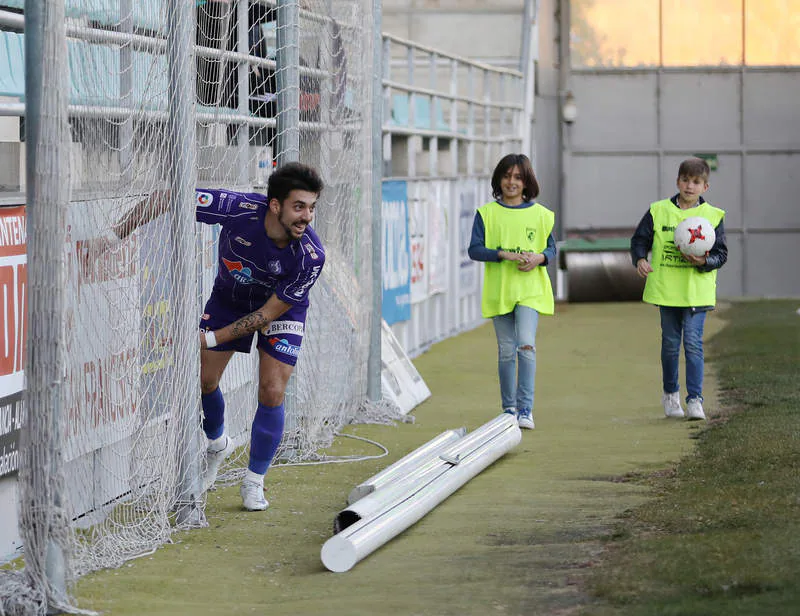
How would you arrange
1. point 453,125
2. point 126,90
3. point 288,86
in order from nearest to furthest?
point 126,90 → point 288,86 → point 453,125

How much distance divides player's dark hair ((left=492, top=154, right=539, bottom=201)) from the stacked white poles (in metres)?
1.58

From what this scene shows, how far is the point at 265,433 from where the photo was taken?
6480 millimetres

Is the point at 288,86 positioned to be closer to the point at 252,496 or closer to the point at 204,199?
the point at 204,199

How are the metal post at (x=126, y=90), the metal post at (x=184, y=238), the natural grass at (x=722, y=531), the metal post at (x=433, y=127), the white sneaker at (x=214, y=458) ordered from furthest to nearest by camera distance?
→ 1. the metal post at (x=433, y=127)
2. the white sneaker at (x=214, y=458)
3. the metal post at (x=184, y=238)
4. the metal post at (x=126, y=90)
5. the natural grass at (x=722, y=531)

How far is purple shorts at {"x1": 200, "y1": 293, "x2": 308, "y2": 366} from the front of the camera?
6410 mm

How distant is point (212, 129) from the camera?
23.7ft

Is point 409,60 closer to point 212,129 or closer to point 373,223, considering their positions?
point 373,223

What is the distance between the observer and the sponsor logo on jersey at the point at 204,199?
6273 millimetres

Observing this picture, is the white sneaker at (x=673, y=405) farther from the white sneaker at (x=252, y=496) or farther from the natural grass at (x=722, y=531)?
the white sneaker at (x=252, y=496)

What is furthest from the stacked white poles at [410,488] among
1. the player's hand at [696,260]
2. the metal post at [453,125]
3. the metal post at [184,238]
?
the metal post at [453,125]

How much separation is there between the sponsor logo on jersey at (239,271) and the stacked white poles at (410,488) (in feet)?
3.77

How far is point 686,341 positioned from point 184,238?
14.0ft

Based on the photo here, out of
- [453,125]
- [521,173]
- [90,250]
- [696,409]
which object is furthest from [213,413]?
[453,125]

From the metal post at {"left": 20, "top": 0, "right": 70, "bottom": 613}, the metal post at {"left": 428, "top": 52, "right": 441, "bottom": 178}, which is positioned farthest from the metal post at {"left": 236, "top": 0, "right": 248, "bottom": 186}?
the metal post at {"left": 428, "top": 52, "right": 441, "bottom": 178}
